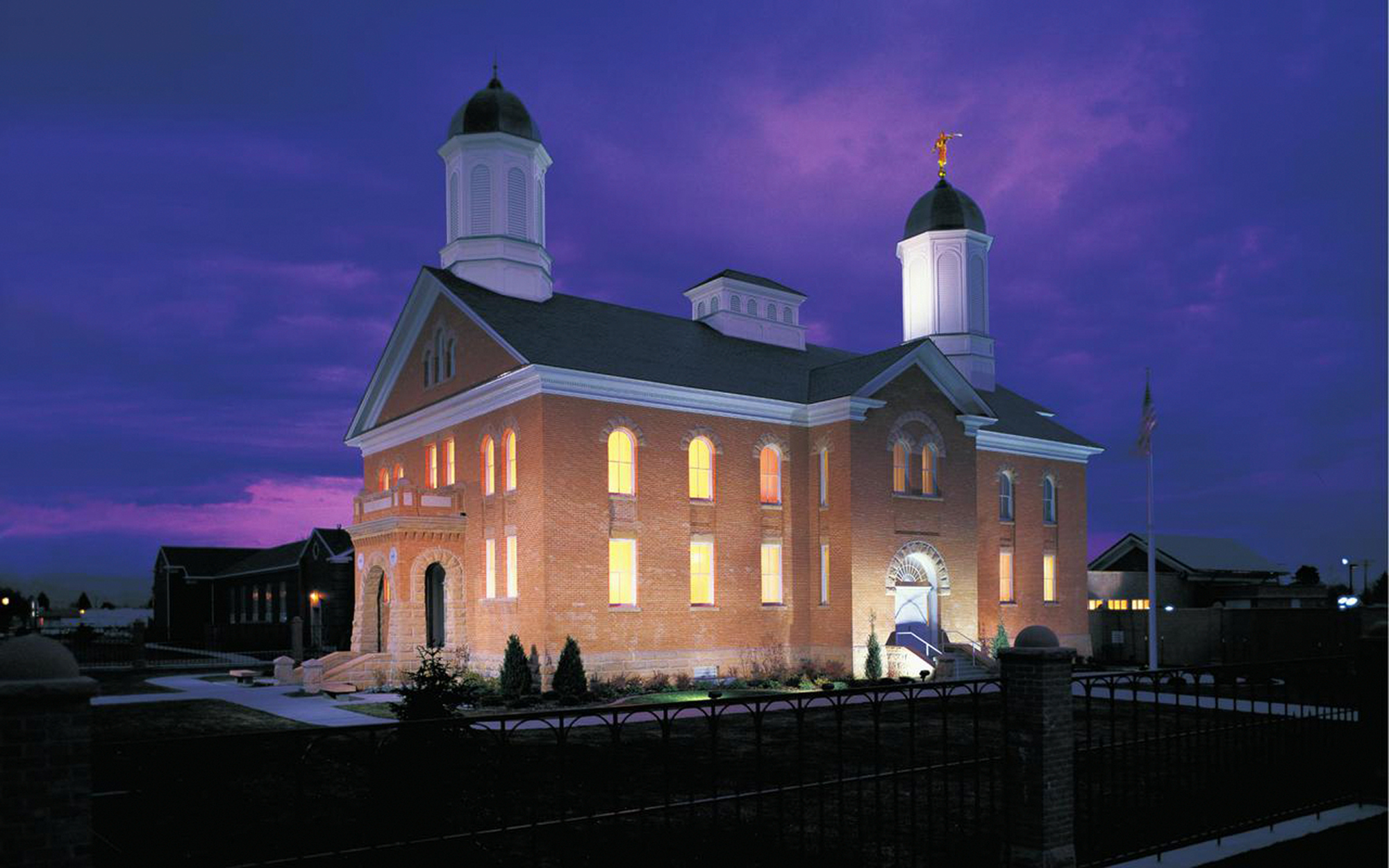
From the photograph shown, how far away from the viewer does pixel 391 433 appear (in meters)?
37.9

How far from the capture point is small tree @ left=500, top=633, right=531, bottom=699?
27.2 meters

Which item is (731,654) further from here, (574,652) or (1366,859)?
(1366,859)

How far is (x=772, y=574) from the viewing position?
110 feet

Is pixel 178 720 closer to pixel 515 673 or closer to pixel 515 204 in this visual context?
pixel 515 673

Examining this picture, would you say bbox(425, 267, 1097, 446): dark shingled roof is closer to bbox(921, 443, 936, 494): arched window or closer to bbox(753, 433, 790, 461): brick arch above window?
bbox(753, 433, 790, 461): brick arch above window

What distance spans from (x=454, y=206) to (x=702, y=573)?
48.7ft

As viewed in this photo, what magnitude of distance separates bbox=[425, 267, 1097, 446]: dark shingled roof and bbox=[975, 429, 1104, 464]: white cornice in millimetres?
531

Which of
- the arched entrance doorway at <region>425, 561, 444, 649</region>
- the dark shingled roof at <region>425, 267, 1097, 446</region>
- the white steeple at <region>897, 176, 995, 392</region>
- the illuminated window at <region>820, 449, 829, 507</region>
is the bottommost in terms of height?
the arched entrance doorway at <region>425, 561, 444, 649</region>

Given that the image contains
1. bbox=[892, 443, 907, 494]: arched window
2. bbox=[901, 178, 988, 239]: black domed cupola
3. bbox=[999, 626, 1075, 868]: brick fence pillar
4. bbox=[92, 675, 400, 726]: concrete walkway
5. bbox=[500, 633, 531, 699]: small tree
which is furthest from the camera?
bbox=[901, 178, 988, 239]: black domed cupola

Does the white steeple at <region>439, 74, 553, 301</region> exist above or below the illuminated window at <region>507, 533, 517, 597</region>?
above

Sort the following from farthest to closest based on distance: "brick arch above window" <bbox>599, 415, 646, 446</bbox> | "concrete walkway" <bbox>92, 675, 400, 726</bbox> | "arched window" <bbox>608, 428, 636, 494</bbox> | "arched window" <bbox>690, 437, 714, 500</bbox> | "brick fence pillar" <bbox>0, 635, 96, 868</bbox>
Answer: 1. "arched window" <bbox>690, 437, 714, 500</bbox>
2. "arched window" <bbox>608, 428, 636, 494</bbox>
3. "brick arch above window" <bbox>599, 415, 646, 446</bbox>
4. "concrete walkway" <bbox>92, 675, 400, 726</bbox>
5. "brick fence pillar" <bbox>0, 635, 96, 868</bbox>

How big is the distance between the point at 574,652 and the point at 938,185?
26.4m

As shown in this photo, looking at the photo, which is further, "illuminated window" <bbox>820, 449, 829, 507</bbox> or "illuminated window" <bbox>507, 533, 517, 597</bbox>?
"illuminated window" <bbox>820, 449, 829, 507</bbox>

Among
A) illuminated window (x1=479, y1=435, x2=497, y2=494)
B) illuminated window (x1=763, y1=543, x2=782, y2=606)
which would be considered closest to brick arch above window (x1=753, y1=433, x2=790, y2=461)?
illuminated window (x1=763, y1=543, x2=782, y2=606)
